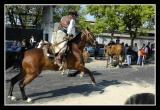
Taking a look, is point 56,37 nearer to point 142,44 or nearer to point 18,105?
point 18,105

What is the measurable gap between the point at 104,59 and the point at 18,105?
1084cm

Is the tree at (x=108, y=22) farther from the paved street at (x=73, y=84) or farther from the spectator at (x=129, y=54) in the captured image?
the paved street at (x=73, y=84)

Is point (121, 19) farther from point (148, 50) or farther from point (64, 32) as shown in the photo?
point (64, 32)

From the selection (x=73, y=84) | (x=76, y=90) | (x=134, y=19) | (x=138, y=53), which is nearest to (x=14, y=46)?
(x=73, y=84)

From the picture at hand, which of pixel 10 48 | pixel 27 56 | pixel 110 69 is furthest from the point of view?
pixel 110 69

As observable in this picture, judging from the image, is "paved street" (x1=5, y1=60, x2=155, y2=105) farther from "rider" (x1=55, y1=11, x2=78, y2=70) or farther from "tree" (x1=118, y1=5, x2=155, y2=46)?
"tree" (x1=118, y1=5, x2=155, y2=46)

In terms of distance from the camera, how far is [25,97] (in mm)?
10516

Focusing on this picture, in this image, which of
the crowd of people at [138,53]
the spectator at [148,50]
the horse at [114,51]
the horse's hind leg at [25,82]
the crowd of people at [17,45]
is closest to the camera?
the horse's hind leg at [25,82]

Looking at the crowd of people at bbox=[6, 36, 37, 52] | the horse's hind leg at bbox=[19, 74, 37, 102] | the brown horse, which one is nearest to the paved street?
the horse's hind leg at bbox=[19, 74, 37, 102]

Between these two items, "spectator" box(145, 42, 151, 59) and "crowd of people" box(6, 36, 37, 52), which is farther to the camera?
"spectator" box(145, 42, 151, 59)

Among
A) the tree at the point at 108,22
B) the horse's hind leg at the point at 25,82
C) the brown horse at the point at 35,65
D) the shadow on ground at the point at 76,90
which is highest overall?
the tree at the point at 108,22

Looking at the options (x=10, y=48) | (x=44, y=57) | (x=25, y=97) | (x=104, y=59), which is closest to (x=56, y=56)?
(x=44, y=57)

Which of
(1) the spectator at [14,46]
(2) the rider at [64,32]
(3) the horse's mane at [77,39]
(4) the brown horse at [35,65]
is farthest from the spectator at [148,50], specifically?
(2) the rider at [64,32]

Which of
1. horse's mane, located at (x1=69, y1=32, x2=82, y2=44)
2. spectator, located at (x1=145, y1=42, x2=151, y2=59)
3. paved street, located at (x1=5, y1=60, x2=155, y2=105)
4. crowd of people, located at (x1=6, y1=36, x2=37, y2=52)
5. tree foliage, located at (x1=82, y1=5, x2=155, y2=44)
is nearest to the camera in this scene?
paved street, located at (x1=5, y1=60, x2=155, y2=105)
